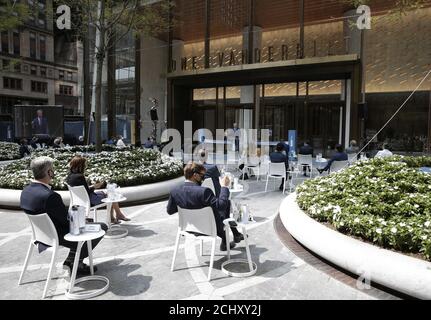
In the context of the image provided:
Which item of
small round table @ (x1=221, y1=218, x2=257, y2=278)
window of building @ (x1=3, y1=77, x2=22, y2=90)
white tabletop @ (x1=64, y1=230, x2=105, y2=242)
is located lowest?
small round table @ (x1=221, y1=218, x2=257, y2=278)

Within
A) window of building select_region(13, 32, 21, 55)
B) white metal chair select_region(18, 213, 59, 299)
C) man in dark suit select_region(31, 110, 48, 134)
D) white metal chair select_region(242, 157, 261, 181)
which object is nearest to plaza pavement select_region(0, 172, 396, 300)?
white metal chair select_region(18, 213, 59, 299)

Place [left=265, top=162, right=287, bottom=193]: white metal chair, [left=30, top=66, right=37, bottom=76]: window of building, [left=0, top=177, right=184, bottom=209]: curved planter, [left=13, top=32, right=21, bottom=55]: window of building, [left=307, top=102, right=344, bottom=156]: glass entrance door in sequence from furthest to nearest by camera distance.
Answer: [left=30, top=66, right=37, bottom=76]: window of building → [left=13, top=32, right=21, bottom=55]: window of building → [left=307, top=102, right=344, bottom=156]: glass entrance door → [left=265, top=162, right=287, bottom=193]: white metal chair → [left=0, top=177, right=184, bottom=209]: curved planter

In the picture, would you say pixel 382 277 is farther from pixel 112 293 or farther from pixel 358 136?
pixel 358 136

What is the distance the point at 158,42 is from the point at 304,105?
39.2ft

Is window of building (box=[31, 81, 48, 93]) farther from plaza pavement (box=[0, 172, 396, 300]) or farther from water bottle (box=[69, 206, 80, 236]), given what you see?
water bottle (box=[69, 206, 80, 236])

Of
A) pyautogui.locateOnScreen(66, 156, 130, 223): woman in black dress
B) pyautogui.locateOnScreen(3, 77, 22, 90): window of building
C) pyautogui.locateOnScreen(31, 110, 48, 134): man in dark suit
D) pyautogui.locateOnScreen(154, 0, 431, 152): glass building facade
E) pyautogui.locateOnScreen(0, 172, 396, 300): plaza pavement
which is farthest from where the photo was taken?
pyautogui.locateOnScreen(3, 77, 22, 90): window of building

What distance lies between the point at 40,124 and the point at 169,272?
812 inches

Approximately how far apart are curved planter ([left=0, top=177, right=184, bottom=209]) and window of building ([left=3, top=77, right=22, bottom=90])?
166 feet

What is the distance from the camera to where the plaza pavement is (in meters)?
3.84

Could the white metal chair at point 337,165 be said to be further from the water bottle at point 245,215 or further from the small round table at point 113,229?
the water bottle at point 245,215

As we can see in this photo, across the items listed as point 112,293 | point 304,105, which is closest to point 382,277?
point 112,293

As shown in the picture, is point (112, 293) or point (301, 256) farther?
point (301, 256)

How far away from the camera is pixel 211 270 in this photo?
4.26 m

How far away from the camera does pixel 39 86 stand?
5650 cm
